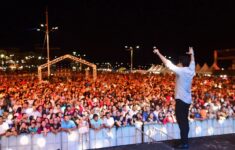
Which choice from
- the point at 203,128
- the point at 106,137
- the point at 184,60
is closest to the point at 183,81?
the point at 184,60

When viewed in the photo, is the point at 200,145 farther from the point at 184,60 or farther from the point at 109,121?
the point at 109,121

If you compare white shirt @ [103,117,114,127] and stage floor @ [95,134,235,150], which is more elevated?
stage floor @ [95,134,235,150]

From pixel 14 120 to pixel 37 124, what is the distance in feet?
3.98

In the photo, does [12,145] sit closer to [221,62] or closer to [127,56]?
[221,62]

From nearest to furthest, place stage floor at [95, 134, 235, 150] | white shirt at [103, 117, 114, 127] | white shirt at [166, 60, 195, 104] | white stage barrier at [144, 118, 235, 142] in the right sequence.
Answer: white shirt at [166, 60, 195, 104] → stage floor at [95, 134, 235, 150] → white stage barrier at [144, 118, 235, 142] → white shirt at [103, 117, 114, 127]

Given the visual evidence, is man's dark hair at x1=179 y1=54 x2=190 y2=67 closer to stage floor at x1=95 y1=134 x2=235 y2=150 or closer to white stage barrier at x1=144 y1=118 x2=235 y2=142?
stage floor at x1=95 y1=134 x2=235 y2=150

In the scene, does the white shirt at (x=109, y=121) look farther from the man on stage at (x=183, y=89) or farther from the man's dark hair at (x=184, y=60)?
the man's dark hair at (x=184, y=60)

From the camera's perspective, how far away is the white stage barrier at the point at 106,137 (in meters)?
7.06

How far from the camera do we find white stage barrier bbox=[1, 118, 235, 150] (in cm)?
706

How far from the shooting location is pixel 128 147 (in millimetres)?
5289

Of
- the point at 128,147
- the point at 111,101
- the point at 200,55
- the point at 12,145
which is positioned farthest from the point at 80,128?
the point at 200,55

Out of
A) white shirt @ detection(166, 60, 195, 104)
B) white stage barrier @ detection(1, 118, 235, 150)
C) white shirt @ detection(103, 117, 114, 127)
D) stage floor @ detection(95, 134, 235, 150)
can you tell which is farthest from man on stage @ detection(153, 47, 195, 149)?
white shirt @ detection(103, 117, 114, 127)

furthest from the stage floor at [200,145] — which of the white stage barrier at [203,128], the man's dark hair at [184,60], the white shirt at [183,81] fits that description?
Result: the white stage barrier at [203,128]

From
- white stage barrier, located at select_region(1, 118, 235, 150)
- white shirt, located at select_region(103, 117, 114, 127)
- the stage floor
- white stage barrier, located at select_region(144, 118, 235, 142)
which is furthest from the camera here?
white shirt, located at select_region(103, 117, 114, 127)
